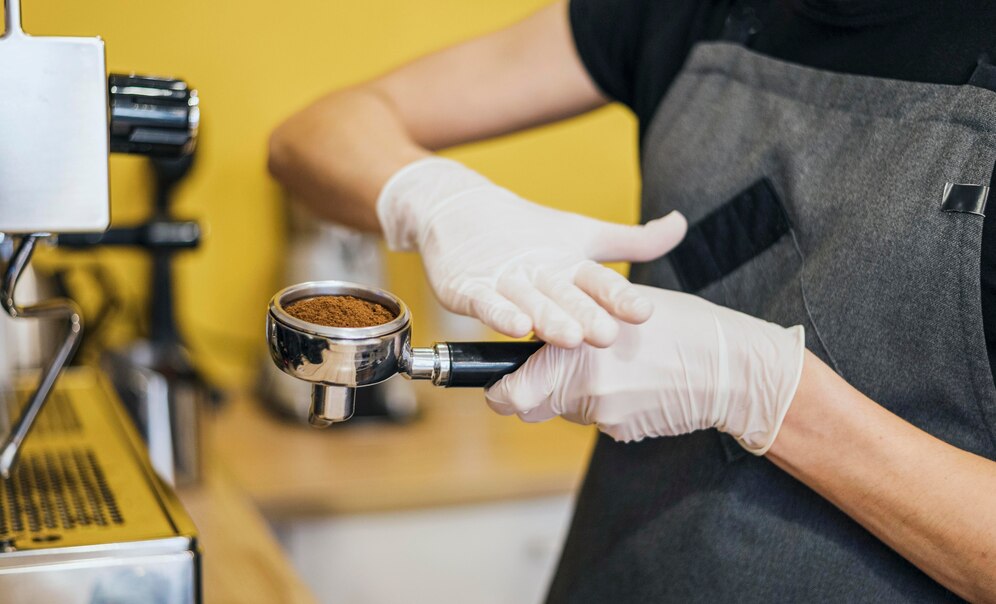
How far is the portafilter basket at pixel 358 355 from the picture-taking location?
544 millimetres

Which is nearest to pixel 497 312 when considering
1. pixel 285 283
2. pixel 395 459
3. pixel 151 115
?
pixel 151 115

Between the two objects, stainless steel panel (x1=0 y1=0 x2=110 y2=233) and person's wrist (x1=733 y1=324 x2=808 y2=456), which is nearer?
stainless steel panel (x1=0 y1=0 x2=110 y2=233)

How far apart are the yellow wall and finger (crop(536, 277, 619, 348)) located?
1.15 metres

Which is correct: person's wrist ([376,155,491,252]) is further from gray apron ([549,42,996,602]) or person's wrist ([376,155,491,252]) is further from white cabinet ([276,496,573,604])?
white cabinet ([276,496,573,604])

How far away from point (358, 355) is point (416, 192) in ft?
1.18

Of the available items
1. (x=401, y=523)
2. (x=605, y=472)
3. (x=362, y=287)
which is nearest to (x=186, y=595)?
(x=362, y=287)

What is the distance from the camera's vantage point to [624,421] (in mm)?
730

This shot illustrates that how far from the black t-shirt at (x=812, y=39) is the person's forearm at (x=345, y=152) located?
223mm

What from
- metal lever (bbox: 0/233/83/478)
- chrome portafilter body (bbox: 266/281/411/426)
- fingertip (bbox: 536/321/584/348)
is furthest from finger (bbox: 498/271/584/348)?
metal lever (bbox: 0/233/83/478)

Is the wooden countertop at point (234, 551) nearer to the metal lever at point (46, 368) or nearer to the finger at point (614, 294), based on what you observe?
the metal lever at point (46, 368)

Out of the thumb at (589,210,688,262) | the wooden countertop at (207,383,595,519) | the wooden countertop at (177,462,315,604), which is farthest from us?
the wooden countertop at (207,383,595,519)

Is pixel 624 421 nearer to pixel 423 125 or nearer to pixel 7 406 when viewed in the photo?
pixel 423 125

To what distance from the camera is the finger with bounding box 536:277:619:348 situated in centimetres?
63

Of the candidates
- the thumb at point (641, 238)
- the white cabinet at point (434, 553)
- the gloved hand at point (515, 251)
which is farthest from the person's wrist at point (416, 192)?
the white cabinet at point (434, 553)
